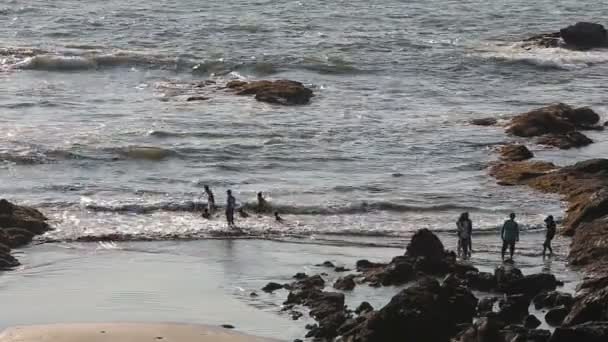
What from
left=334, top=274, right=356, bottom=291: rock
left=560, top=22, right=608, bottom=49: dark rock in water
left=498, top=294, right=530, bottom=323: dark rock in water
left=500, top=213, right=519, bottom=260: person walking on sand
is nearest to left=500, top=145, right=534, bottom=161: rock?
left=500, top=213, right=519, bottom=260: person walking on sand

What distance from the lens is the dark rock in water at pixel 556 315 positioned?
2234 cm

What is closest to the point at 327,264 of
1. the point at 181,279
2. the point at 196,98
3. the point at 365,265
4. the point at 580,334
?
the point at 365,265

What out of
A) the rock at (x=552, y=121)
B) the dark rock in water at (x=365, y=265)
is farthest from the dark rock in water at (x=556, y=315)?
the rock at (x=552, y=121)

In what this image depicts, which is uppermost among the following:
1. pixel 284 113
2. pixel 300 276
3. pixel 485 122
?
pixel 284 113

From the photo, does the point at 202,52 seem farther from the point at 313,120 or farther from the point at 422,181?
the point at 422,181

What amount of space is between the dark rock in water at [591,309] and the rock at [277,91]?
109ft

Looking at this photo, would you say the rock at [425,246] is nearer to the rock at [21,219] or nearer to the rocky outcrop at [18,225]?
the rocky outcrop at [18,225]

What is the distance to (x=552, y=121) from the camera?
155ft

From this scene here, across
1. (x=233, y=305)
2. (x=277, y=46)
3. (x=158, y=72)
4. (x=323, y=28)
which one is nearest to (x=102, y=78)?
(x=158, y=72)

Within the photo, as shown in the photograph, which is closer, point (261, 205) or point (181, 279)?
point (181, 279)

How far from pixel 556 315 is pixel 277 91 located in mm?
33477

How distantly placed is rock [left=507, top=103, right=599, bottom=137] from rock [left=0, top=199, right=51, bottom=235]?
20379 mm

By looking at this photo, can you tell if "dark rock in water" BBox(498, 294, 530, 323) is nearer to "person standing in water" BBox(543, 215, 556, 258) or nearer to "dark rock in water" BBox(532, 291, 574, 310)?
"dark rock in water" BBox(532, 291, 574, 310)

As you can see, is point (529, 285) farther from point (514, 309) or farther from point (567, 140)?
point (567, 140)
